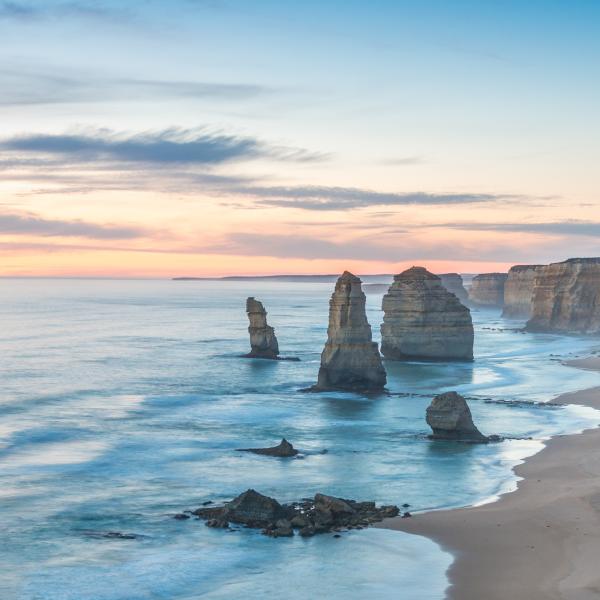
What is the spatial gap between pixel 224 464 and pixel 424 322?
56562mm

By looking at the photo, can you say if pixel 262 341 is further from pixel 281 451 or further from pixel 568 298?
pixel 568 298

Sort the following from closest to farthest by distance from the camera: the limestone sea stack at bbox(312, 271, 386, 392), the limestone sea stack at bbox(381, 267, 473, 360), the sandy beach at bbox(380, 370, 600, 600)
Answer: the sandy beach at bbox(380, 370, 600, 600) → the limestone sea stack at bbox(312, 271, 386, 392) → the limestone sea stack at bbox(381, 267, 473, 360)

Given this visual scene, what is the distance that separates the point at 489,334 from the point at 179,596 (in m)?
127

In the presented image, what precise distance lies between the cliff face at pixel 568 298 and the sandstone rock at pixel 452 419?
9318 cm

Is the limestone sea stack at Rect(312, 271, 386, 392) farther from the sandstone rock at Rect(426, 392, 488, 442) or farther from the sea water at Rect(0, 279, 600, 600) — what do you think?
the sandstone rock at Rect(426, 392, 488, 442)

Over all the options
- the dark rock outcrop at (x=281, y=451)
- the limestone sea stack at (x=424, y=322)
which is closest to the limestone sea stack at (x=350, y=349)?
the limestone sea stack at (x=424, y=322)

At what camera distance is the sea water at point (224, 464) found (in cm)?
3509

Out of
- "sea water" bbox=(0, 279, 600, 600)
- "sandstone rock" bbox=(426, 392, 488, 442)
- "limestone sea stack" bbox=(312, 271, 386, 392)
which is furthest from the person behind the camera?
"limestone sea stack" bbox=(312, 271, 386, 392)

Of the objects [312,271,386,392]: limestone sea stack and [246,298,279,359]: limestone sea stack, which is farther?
[246,298,279,359]: limestone sea stack

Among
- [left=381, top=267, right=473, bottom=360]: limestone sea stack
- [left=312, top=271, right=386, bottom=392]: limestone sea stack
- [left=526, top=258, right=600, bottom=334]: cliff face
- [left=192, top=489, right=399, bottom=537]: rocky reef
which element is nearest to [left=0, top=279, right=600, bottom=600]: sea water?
[left=192, top=489, right=399, bottom=537]: rocky reef

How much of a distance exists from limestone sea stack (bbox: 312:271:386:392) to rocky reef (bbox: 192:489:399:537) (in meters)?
39.2

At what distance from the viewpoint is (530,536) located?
3922 cm

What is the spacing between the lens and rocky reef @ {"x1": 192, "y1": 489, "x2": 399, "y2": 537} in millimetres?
40031

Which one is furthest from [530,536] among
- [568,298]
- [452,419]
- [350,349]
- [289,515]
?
[568,298]
